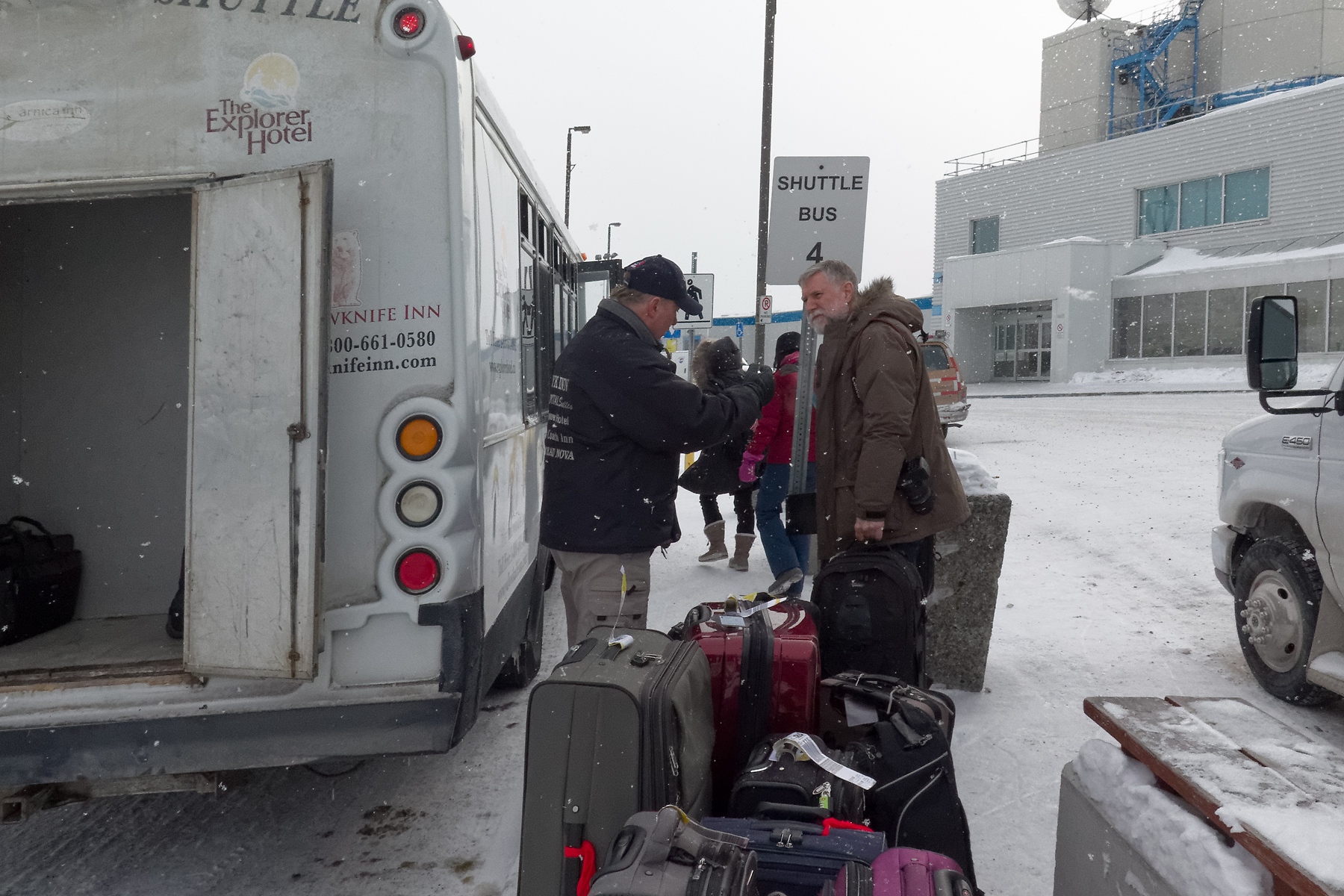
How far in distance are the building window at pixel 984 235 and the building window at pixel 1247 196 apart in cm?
903

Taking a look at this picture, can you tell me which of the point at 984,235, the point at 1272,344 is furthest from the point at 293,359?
the point at 984,235

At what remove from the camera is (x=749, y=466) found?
7211 millimetres

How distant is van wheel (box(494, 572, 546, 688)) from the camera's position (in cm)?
499

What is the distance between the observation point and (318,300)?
9.63 feet

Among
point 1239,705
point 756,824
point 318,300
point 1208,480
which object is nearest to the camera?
point 756,824

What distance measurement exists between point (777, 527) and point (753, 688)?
351 cm

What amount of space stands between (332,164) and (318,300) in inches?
16.5

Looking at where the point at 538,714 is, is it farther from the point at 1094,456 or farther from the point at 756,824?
the point at 1094,456

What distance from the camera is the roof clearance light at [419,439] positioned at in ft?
10.3

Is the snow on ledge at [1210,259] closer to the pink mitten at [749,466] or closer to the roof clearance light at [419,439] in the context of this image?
the pink mitten at [749,466]

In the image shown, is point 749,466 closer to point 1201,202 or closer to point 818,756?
point 818,756

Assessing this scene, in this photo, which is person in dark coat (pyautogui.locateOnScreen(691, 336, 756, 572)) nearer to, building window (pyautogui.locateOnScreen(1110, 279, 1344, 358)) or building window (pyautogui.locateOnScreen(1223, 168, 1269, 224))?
building window (pyautogui.locateOnScreen(1110, 279, 1344, 358))

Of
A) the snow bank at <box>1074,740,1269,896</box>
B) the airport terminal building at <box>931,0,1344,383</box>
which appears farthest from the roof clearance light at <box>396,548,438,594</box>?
the airport terminal building at <box>931,0,1344,383</box>

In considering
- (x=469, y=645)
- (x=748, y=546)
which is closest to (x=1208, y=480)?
(x=748, y=546)
